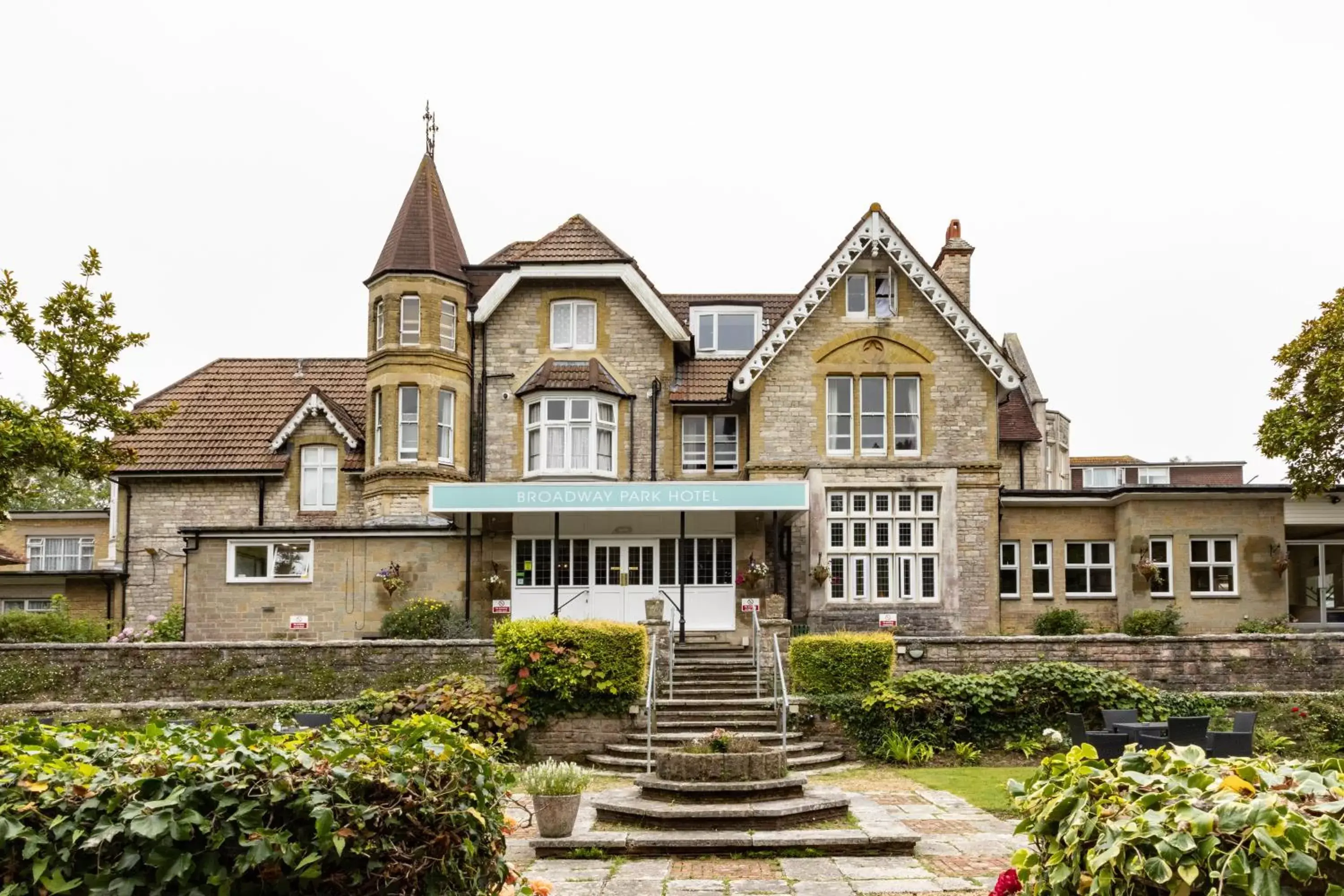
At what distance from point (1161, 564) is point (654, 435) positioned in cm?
1152

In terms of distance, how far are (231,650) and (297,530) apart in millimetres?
5608

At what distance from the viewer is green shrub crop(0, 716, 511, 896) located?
6.21m

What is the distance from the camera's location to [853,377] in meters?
28.5

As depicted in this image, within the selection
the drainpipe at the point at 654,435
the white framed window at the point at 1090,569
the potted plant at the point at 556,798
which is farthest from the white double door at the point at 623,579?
the potted plant at the point at 556,798

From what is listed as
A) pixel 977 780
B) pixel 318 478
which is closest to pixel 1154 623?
pixel 977 780

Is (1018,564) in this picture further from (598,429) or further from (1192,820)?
(1192,820)

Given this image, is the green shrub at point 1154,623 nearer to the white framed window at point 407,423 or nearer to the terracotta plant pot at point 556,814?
the white framed window at point 407,423

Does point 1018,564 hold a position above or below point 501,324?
below

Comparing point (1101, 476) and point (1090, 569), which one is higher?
point (1101, 476)

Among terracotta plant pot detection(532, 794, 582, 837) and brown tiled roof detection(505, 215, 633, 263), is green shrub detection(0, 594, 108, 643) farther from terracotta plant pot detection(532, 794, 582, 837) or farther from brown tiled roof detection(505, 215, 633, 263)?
terracotta plant pot detection(532, 794, 582, 837)

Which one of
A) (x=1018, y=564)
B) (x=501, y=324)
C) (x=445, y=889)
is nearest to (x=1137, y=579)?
(x=1018, y=564)

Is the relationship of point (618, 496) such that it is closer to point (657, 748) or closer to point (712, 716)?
point (712, 716)

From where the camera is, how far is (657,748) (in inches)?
768

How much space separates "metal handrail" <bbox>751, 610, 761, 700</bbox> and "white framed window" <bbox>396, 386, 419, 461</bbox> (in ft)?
31.9
